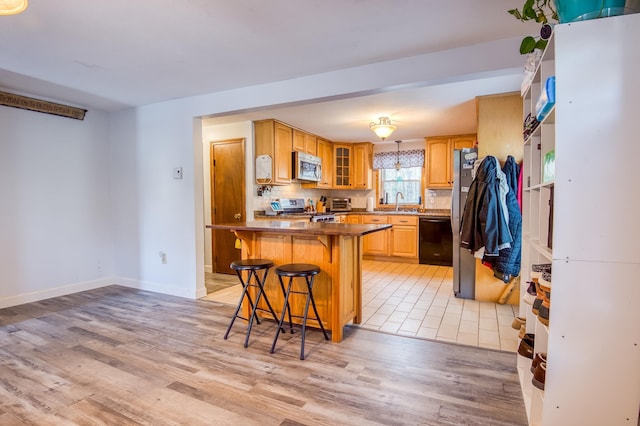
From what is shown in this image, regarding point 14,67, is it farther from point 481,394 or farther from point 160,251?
point 481,394

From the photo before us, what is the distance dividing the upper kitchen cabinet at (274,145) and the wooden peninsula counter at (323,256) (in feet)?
6.07

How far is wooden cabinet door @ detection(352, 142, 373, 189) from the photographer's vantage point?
6473 mm

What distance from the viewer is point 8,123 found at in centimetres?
347

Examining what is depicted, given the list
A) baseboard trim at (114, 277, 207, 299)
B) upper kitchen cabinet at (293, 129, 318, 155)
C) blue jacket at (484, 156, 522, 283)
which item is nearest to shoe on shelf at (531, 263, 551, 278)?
blue jacket at (484, 156, 522, 283)

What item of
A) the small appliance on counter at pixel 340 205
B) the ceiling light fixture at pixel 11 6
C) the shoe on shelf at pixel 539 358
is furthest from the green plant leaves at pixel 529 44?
the small appliance on counter at pixel 340 205

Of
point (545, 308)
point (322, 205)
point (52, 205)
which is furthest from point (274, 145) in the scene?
point (545, 308)

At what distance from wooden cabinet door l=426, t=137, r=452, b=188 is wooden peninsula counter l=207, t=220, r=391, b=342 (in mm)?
3409

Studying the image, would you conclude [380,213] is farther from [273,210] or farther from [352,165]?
[273,210]

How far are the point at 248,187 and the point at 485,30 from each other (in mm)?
3379

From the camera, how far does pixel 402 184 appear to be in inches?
262

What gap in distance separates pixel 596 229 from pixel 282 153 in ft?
13.3

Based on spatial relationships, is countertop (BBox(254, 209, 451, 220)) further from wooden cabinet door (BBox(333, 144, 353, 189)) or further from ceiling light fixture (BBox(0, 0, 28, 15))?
ceiling light fixture (BBox(0, 0, 28, 15))

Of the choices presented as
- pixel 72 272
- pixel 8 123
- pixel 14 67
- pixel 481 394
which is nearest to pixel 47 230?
pixel 72 272

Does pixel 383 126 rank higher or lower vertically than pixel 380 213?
higher
